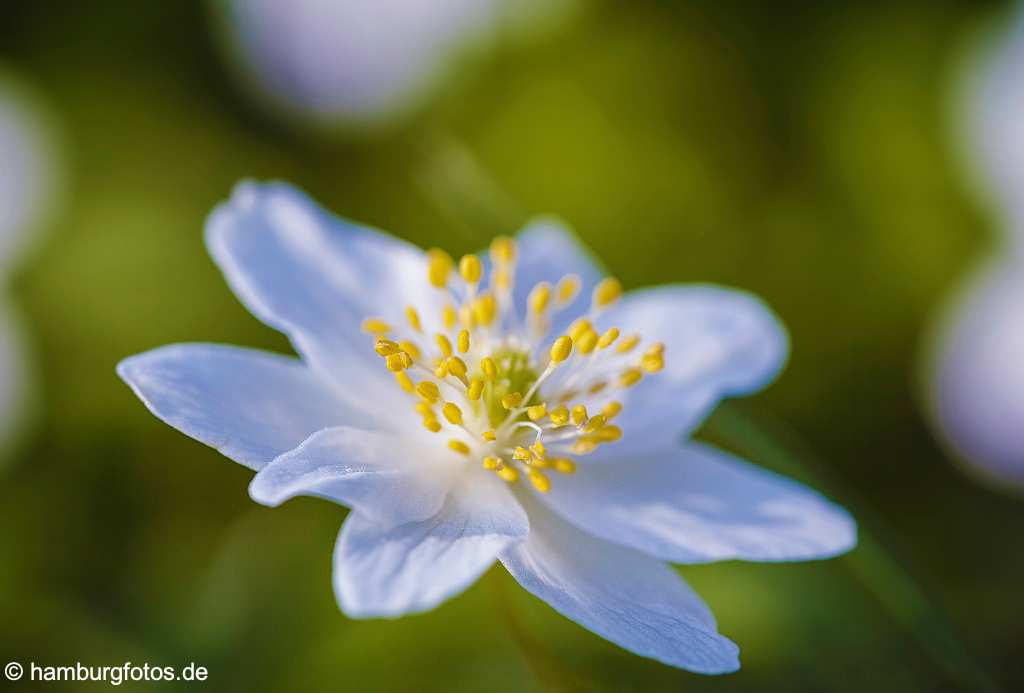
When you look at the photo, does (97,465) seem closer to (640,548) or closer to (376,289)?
(376,289)

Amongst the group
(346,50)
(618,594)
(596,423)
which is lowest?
(618,594)

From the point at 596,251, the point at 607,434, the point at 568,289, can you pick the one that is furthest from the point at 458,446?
the point at 596,251

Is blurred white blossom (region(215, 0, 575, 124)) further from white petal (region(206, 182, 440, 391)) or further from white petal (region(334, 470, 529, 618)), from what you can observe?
white petal (region(334, 470, 529, 618))

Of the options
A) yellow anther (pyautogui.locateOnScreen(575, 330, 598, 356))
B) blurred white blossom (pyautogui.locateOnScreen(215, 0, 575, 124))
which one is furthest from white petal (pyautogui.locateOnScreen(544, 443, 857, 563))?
blurred white blossom (pyautogui.locateOnScreen(215, 0, 575, 124))

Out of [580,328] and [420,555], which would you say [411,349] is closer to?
[580,328]

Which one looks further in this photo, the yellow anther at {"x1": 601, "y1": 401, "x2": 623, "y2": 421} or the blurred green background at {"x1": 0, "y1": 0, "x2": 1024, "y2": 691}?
the blurred green background at {"x1": 0, "y1": 0, "x2": 1024, "y2": 691}

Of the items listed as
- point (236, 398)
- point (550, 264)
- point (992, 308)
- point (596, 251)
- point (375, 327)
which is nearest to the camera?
point (236, 398)

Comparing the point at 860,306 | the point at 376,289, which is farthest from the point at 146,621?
the point at 860,306
